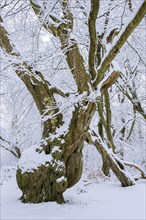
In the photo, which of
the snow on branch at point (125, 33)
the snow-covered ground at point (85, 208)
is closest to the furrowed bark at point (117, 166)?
the snow-covered ground at point (85, 208)

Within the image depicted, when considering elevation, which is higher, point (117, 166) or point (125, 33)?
point (125, 33)

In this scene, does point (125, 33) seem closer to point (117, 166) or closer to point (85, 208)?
point (85, 208)

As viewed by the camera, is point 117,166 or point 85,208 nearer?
point 85,208

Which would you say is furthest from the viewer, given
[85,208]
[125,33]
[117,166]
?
[117,166]

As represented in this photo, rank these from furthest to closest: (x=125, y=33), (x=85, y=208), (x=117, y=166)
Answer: (x=117, y=166)
(x=85, y=208)
(x=125, y=33)

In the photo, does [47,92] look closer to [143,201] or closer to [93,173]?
[143,201]

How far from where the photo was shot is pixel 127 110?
12.6 meters

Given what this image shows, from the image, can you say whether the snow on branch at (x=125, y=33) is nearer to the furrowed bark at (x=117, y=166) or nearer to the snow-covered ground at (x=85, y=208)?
the snow-covered ground at (x=85, y=208)

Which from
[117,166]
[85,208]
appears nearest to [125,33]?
[85,208]

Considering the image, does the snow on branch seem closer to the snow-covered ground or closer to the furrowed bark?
the snow-covered ground

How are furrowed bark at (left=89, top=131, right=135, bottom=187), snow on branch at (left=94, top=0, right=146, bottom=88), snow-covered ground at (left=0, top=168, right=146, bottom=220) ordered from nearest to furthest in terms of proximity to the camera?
1. snow on branch at (left=94, top=0, right=146, bottom=88)
2. snow-covered ground at (left=0, top=168, right=146, bottom=220)
3. furrowed bark at (left=89, top=131, right=135, bottom=187)

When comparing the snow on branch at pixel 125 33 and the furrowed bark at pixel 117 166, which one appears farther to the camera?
the furrowed bark at pixel 117 166

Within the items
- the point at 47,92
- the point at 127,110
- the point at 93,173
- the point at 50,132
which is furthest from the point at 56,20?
the point at 127,110

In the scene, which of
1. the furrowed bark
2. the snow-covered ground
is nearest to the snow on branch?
the snow-covered ground
